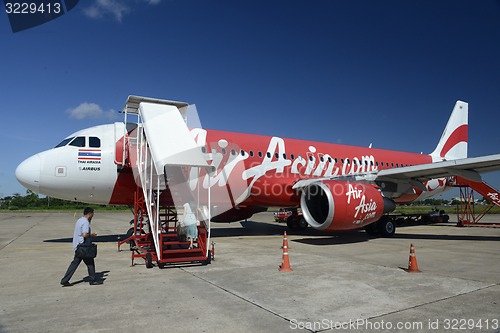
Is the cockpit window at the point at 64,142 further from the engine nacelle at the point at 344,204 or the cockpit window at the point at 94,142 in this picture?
the engine nacelle at the point at 344,204

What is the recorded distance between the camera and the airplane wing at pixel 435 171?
11495 millimetres

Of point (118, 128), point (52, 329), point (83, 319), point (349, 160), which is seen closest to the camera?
point (52, 329)

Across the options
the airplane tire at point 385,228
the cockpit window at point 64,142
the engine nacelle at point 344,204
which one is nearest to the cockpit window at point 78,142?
the cockpit window at point 64,142

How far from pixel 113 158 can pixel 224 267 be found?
17.6 ft

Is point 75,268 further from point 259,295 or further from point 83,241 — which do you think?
point 259,295

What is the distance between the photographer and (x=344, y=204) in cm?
1087

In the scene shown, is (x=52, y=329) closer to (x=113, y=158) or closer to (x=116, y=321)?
(x=116, y=321)

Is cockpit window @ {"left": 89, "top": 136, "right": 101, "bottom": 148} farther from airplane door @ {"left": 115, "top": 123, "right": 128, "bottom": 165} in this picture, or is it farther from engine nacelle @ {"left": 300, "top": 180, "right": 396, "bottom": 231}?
engine nacelle @ {"left": 300, "top": 180, "right": 396, "bottom": 231}

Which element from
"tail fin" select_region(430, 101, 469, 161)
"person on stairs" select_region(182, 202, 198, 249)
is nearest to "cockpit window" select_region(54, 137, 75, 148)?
"person on stairs" select_region(182, 202, 198, 249)

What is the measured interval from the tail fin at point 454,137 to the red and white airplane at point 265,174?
7.58m

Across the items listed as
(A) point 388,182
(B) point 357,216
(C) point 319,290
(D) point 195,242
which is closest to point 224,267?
(D) point 195,242

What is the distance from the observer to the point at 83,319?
4.32m

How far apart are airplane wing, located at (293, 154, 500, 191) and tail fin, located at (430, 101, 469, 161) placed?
8337mm

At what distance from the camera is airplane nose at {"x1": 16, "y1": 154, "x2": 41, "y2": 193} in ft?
33.1
